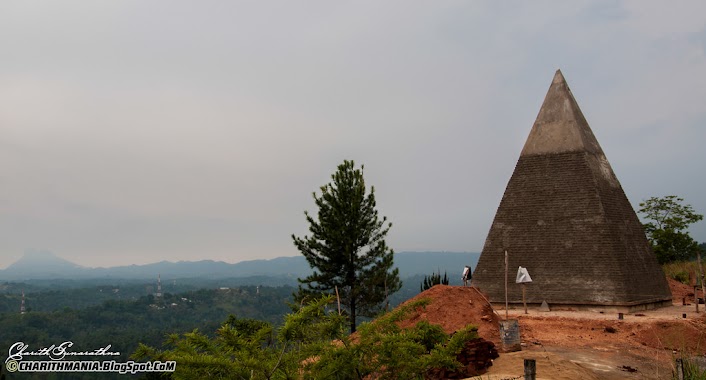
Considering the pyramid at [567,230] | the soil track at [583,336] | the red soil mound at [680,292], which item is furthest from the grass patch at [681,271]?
the soil track at [583,336]

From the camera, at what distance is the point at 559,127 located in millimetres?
23125

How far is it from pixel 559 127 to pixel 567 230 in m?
5.06

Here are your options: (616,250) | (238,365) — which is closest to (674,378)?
(238,365)

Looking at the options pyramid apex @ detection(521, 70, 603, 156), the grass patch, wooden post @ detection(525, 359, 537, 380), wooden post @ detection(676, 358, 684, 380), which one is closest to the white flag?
pyramid apex @ detection(521, 70, 603, 156)

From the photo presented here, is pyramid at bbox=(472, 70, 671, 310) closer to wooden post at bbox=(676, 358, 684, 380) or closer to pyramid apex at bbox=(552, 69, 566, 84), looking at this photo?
pyramid apex at bbox=(552, 69, 566, 84)

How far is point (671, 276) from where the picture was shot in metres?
31.7

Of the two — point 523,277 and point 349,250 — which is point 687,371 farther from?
point 349,250

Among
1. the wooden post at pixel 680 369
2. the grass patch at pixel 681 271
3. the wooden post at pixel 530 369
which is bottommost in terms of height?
the wooden post at pixel 680 369

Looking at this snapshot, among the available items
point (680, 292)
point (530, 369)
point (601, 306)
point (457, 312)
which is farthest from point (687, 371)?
point (680, 292)

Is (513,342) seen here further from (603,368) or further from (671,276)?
(671,276)

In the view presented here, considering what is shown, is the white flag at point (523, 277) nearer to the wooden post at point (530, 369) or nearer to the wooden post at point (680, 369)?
the wooden post at point (680, 369)

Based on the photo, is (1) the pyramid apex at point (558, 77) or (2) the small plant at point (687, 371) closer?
(2) the small plant at point (687, 371)

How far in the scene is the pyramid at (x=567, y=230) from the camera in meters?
20.0

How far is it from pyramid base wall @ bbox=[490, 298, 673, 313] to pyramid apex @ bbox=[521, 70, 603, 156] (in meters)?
6.94
